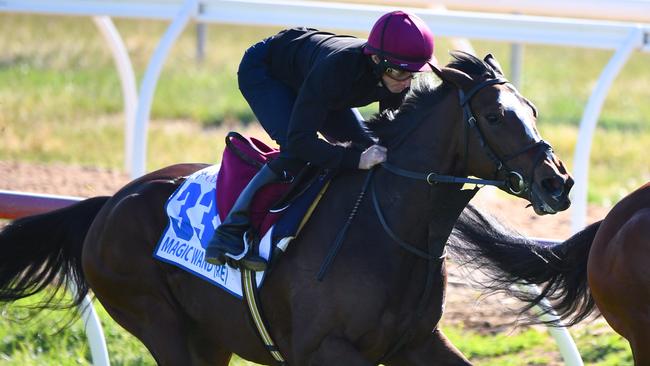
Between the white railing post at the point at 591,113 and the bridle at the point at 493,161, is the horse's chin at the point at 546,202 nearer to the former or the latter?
the bridle at the point at 493,161

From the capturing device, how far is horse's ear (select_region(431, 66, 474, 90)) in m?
3.89

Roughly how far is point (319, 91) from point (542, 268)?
4.42 ft

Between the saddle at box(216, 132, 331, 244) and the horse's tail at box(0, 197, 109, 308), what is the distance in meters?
0.86

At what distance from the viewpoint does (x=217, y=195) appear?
4.46 m

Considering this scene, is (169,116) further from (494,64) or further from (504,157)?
(504,157)

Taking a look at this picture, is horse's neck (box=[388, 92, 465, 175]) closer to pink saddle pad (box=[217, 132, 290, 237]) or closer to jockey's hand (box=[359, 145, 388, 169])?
jockey's hand (box=[359, 145, 388, 169])

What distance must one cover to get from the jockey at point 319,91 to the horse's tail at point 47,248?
3.20ft

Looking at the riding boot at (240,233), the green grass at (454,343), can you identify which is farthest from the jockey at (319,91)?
the green grass at (454,343)

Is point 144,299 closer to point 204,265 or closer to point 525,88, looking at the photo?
point 204,265

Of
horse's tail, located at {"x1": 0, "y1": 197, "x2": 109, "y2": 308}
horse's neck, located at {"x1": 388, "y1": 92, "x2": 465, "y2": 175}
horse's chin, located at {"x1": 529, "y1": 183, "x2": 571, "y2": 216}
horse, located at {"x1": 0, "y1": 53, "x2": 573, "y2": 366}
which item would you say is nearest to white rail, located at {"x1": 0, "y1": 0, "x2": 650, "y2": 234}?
horse's tail, located at {"x1": 0, "y1": 197, "x2": 109, "y2": 308}

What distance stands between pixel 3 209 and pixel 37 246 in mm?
514

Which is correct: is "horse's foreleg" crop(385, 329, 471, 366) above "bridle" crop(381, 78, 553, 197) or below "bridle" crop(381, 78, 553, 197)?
below

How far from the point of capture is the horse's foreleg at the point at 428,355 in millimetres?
4160

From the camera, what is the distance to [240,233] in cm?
424
